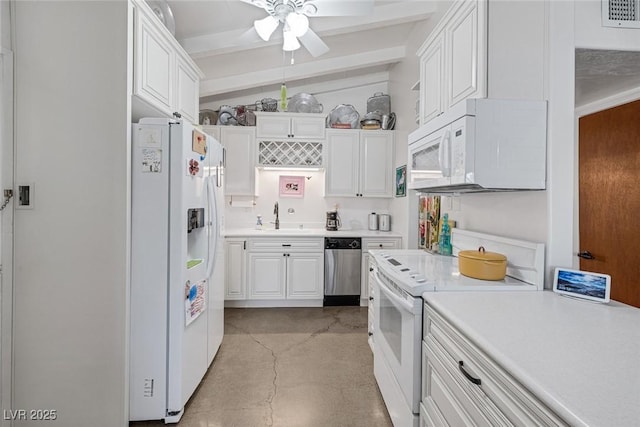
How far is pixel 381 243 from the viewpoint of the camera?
3678 mm

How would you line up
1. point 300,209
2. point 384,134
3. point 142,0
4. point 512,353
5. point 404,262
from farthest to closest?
point 300,209
point 384,134
point 404,262
point 142,0
point 512,353

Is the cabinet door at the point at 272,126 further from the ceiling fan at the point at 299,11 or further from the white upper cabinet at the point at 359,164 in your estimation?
the ceiling fan at the point at 299,11

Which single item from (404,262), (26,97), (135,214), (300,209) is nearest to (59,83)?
(26,97)

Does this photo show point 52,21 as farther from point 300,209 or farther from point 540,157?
point 300,209

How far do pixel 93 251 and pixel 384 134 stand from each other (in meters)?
3.37

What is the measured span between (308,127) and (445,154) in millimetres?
2610

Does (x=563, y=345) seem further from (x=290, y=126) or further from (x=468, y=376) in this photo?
(x=290, y=126)

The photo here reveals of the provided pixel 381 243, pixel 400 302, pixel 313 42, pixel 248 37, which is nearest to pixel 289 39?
pixel 313 42

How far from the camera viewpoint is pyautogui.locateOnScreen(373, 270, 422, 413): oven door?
1365mm

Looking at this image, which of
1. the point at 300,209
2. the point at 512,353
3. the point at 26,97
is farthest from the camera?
the point at 300,209

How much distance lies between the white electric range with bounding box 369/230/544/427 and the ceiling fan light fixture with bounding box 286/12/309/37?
70.3 inches

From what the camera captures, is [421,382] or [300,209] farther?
[300,209]

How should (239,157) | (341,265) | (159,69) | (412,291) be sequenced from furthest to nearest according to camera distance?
(239,157)
(341,265)
(159,69)
(412,291)

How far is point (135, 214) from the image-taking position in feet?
5.63
